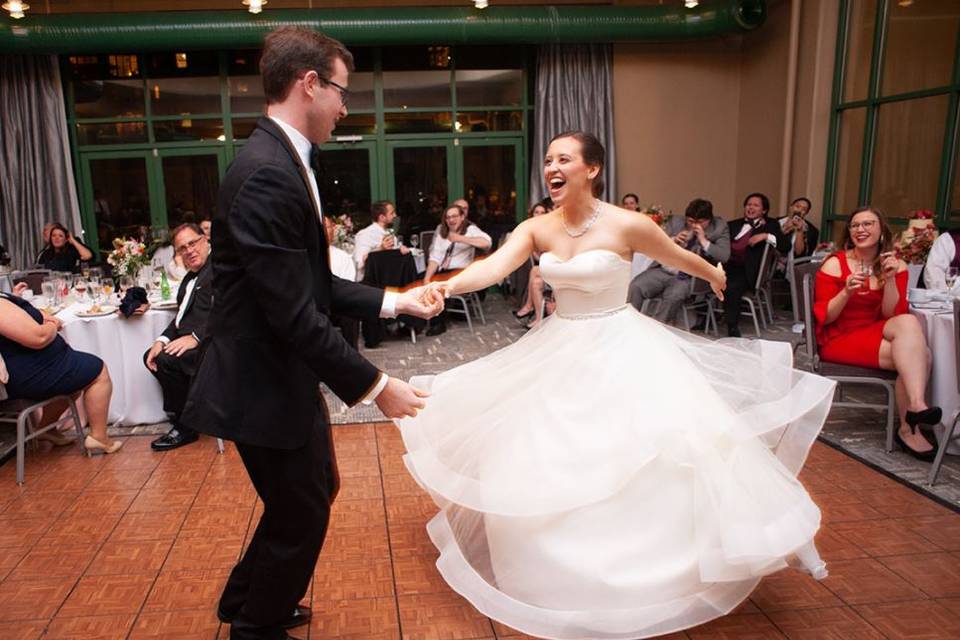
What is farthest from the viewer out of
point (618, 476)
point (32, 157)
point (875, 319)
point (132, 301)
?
point (32, 157)

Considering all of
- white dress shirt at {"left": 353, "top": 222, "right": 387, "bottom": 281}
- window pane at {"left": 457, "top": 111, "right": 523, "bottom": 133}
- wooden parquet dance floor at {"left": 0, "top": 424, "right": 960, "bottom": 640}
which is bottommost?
wooden parquet dance floor at {"left": 0, "top": 424, "right": 960, "bottom": 640}

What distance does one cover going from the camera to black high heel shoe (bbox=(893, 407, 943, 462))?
345cm

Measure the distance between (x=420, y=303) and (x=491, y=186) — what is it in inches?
300

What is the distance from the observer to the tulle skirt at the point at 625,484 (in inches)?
83.0

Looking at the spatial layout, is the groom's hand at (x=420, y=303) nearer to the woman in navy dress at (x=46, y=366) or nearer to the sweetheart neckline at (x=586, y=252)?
the sweetheart neckline at (x=586, y=252)

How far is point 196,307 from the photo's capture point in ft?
12.7

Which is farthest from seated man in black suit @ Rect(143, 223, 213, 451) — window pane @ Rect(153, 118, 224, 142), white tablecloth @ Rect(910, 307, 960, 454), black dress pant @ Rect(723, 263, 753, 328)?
window pane @ Rect(153, 118, 224, 142)

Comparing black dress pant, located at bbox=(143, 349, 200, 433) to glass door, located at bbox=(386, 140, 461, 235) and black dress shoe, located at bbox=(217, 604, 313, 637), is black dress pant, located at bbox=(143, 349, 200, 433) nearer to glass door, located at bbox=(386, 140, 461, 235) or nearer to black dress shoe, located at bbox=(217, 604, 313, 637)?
black dress shoe, located at bbox=(217, 604, 313, 637)

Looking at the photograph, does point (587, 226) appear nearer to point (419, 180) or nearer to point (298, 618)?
point (298, 618)

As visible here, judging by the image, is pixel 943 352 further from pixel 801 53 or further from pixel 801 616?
pixel 801 53

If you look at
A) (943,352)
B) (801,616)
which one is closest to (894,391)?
(943,352)

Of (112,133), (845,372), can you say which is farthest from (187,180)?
(845,372)

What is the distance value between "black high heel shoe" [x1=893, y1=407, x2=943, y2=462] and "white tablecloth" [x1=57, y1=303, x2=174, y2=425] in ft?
13.9

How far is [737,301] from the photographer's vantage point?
6406 millimetres
